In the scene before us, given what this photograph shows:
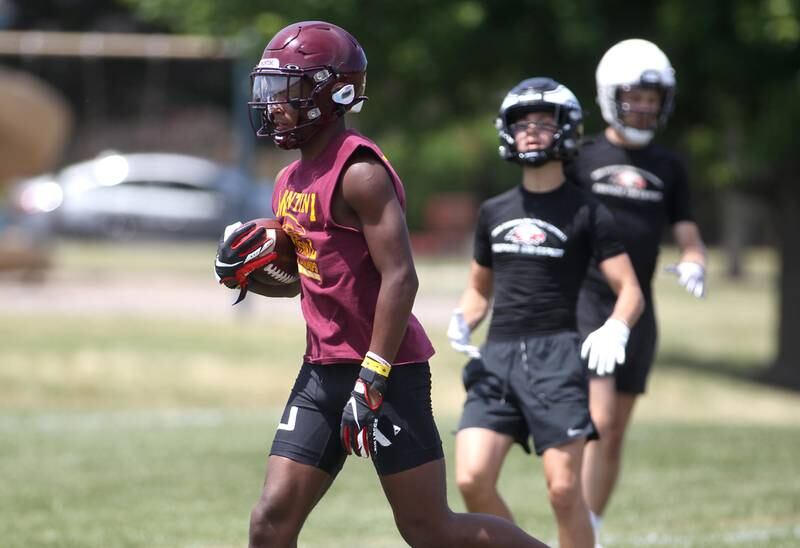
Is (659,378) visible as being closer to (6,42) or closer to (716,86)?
(716,86)

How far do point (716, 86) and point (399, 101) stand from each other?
367cm

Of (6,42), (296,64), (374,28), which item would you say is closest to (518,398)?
(296,64)

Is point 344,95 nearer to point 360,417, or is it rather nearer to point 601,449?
point 360,417

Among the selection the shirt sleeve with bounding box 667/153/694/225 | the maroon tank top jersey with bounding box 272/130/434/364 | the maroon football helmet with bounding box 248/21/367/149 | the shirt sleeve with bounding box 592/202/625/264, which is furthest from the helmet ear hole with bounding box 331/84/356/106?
the shirt sleeve with bounding box 667/153/694/225

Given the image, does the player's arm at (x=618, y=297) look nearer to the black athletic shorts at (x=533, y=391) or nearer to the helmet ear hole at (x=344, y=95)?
the black athletic shorts at (x=533, y=391)

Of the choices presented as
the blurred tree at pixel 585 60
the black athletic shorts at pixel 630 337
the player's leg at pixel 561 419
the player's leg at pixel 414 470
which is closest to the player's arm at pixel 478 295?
the player's leg at pixel 561 419

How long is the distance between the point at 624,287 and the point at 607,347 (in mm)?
340


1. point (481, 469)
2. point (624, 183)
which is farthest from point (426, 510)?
point (624, 183)

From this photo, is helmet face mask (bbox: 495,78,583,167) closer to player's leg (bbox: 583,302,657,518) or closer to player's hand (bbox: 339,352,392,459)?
player's leg (bbox: 583,302,657,518)

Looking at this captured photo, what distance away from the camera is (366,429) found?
16.1 ft

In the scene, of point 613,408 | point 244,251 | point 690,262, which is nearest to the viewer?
point 244,251

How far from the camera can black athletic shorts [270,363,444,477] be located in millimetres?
5074

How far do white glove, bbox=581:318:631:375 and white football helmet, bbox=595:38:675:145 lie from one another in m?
1.57

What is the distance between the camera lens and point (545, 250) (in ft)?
21.3
